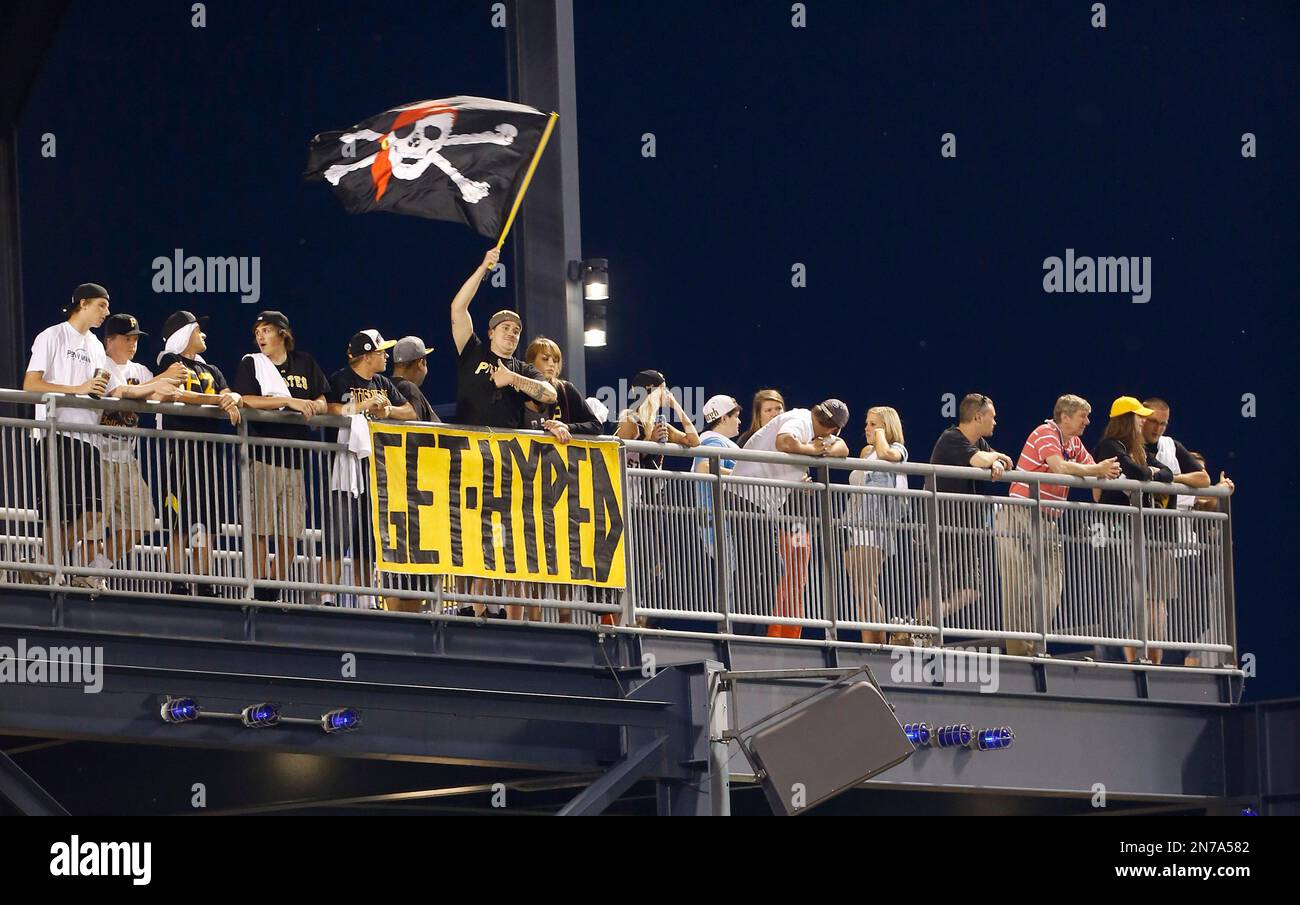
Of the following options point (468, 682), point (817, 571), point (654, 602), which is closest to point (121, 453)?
point (468, 682)

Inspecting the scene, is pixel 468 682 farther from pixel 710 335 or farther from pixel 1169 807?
pixel 710 335

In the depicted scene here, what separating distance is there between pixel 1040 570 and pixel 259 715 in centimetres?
615

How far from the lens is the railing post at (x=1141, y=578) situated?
17625 mm

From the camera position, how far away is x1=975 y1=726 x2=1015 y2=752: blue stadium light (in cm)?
1670

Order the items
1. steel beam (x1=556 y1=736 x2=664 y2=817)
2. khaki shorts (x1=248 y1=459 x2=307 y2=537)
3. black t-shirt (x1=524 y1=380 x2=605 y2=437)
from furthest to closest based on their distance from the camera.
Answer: black t-shirt (x1=524 y1=380 x2=605 y2=437) → steel beam (x1=556 y1=736 x2=664 y2=817) → khaki shorts (x1=248 y1=459 x2=307 y2=537)

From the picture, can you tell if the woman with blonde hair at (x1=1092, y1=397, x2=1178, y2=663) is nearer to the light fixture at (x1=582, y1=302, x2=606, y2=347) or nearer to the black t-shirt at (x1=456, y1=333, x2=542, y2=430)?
the light fixture at (x1=582, y1=302, x2=606, y2=347)

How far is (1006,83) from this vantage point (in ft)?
95.2

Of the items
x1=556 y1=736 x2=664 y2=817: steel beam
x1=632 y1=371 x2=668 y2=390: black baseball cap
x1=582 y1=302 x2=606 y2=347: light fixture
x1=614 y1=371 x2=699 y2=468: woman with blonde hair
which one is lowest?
x1=556 y1=736 x2=664 y2=817: steel beam

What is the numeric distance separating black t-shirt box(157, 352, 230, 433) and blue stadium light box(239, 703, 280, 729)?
69.6 inches

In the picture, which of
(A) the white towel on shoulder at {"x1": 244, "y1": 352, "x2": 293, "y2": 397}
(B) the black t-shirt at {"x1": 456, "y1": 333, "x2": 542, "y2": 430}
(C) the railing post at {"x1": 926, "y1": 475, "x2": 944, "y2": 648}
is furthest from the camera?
(C) the railing post at {"x1": 926, "y1": 475, "x2": 944, "y2": 648}

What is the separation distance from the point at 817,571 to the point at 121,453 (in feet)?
16.7

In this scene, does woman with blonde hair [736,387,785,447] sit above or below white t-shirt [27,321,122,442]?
below

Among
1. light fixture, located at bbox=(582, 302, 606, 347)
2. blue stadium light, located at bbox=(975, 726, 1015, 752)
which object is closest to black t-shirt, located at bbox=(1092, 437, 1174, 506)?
blue stadium light, located at bbox=(975, 726, 1015, 752)

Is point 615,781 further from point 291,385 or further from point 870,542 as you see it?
point 291,385
